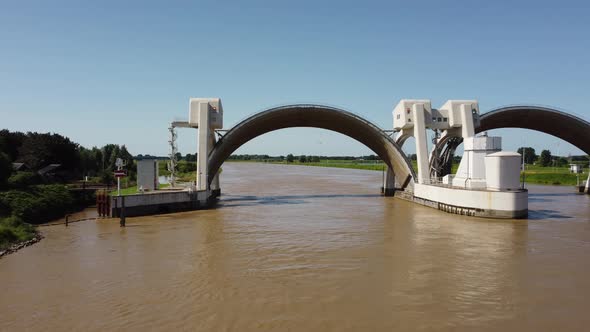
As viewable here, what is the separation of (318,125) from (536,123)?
940 inches

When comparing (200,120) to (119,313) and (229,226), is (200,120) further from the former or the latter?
(119,313)

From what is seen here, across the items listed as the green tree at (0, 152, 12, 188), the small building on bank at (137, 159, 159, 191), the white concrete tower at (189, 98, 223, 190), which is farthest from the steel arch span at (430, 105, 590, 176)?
the green tree at (0, 152, 12, 188)

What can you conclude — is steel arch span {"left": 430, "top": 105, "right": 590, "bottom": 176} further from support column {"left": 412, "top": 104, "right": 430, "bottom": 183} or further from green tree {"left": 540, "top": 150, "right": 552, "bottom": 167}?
green tree {"left": 540, "top": 150, "right": 552, "bottom": 167}

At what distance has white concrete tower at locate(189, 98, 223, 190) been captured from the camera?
31125mm

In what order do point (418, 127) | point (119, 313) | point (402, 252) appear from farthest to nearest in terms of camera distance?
1. point (418, 127)
2. point (402, 252)
3. point (119, 313)

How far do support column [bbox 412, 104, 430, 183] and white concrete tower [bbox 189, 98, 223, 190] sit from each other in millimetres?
17553

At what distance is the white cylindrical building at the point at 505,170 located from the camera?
25.2m

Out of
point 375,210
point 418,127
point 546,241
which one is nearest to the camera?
point 546,241

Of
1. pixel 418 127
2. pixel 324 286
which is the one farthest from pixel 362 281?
pixel 418 127

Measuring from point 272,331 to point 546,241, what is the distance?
53.3 feet

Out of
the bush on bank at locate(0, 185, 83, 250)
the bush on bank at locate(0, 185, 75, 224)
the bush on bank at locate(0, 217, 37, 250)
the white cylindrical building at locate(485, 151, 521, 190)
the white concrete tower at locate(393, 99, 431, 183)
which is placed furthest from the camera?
the white concrete tower at locate(393, 99, 431, 183)

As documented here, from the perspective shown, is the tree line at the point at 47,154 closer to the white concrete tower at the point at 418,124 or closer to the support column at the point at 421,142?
the white concrete tower at the point at 418,124

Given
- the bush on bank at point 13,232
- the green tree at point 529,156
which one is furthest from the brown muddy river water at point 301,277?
the green tree at point 529,156

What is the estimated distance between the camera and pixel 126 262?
581 inches
